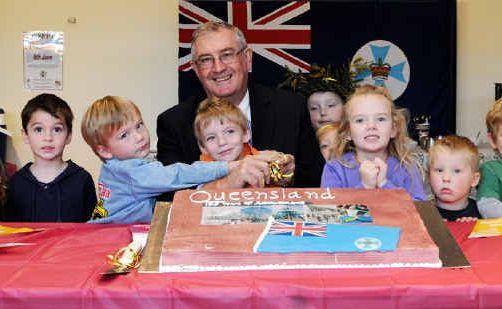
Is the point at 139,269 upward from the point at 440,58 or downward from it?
downward

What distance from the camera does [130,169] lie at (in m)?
2.14

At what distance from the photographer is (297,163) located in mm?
2795

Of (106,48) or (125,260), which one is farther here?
(106,48)

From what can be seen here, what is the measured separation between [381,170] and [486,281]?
0.80m

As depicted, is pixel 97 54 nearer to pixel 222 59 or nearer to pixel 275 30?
pixel 275 30

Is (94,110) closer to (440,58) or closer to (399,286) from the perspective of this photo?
(399,286)

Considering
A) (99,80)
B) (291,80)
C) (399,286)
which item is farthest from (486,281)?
(99,80)

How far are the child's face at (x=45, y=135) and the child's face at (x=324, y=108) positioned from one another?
1832mm

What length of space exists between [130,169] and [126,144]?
0.50ft

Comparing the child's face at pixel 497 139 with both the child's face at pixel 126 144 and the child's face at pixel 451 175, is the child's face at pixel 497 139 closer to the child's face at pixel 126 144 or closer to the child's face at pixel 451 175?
the child's face at pixel 451 175

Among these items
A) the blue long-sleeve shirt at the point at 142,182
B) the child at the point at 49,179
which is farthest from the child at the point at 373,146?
the child at the point at 49,179

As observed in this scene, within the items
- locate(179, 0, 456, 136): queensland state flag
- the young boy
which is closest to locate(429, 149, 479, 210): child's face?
the young boy

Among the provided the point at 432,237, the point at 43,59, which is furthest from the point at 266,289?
the point at 43,59

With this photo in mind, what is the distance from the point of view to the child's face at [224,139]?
2414 mm
